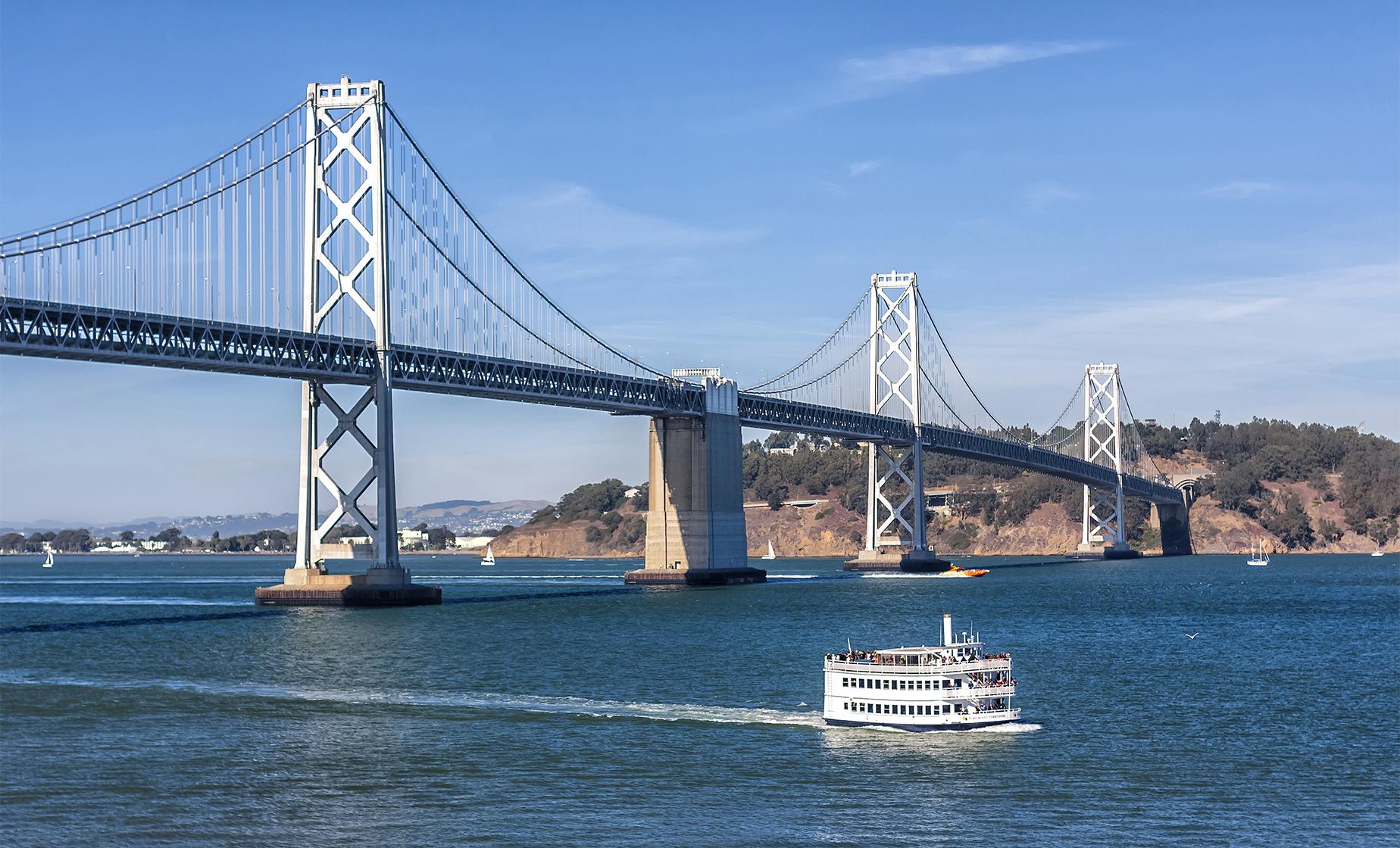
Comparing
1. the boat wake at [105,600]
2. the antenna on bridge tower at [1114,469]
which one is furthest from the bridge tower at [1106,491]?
the boat wake at [105,600]

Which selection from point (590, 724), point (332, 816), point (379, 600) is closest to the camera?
point (332, 816)

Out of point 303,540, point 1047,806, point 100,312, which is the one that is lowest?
point 1047,806

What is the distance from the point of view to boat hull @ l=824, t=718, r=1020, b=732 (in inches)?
1422

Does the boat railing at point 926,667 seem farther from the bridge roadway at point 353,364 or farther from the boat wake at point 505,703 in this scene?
the bridge roadway at point 353,364

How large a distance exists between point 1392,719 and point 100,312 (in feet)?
137

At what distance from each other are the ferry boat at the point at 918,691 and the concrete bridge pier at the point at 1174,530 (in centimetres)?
16071

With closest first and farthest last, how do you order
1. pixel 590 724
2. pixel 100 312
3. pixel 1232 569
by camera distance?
1. pixel 590 724
2. pixel 100 312
3. pixel 1232 569

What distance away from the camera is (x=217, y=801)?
29.1 m

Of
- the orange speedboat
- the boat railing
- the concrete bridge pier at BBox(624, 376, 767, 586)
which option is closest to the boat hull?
the boat railing

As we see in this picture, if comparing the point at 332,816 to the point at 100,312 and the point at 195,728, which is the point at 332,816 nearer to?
the point at 195,728

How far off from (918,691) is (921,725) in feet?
2.21

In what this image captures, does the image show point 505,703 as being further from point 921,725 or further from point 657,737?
point 921,725

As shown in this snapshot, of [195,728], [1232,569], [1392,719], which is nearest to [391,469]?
[195,728]

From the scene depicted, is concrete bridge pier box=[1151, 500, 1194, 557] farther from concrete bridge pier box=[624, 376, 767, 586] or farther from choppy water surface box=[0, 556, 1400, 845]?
choppy water surface box=[0, 556, 1400, 845]
